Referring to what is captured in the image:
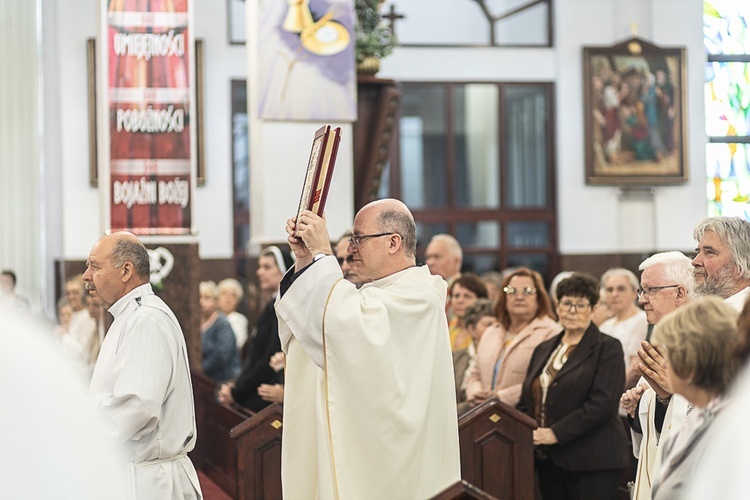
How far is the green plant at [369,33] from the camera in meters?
10.4

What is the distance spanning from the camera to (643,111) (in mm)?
16781

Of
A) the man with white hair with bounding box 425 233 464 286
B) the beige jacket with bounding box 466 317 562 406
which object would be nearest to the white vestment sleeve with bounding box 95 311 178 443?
the beige jacket with bounding box 466 317 562 406

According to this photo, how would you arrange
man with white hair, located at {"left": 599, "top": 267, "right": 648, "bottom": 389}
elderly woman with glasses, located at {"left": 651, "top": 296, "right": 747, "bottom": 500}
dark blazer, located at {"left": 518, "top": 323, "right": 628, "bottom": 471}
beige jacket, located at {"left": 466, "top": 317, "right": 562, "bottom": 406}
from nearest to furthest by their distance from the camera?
elderly woman with glasses, located at {"left": 651, "top": 296, "right": 747, "bottom": 500}
dark blazer, located at {"left": 518, "top": 323, "right": 628, "bottom": 471}
beige jacket, located at {"left": 466, "top": 317, "right": 562, "bottom": 406}
man with white hair, located at {"left": 599, "top": 267, "right": 648, "bottom": 389}

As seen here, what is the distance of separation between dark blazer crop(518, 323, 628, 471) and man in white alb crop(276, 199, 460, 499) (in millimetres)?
1594

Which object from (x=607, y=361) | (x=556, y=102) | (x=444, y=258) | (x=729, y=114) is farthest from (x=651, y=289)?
(x=729, y=114)

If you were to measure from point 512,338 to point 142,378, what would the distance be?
3.02m

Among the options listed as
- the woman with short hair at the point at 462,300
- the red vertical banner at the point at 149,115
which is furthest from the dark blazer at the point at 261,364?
the red vertical banner at the point at 149,115

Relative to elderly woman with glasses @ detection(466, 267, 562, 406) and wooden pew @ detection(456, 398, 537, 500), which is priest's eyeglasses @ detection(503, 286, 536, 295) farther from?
wooden pew @ detection(456, 398, 537, 500)

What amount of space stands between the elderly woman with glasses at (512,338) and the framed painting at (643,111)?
1042cm

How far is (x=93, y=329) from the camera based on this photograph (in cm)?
1032

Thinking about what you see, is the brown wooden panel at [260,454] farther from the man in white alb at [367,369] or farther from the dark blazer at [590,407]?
the man in white alb at [367,369]

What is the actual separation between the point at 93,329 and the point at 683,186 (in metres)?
9.80

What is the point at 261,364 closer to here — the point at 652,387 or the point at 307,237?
the point at 307,237

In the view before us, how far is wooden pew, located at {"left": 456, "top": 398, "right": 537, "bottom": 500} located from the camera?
586 centimetres
